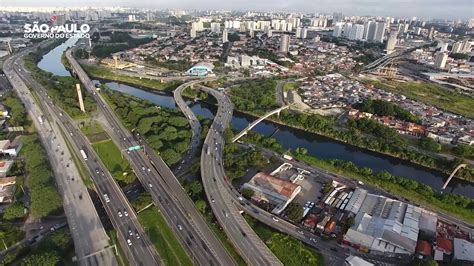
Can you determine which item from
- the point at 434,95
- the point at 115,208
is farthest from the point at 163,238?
the point at 434,95

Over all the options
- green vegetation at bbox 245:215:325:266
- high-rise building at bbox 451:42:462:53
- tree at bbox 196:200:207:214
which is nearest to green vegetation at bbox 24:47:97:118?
tree at bbox 196:200:207:214

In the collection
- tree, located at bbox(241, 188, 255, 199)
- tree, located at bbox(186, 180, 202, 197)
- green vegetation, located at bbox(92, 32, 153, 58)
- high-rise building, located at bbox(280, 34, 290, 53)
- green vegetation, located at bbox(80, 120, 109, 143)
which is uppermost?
high-rise building, located at bbox(280, 34, 290, 53)

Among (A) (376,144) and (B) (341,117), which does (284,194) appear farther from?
(B) (341,117)

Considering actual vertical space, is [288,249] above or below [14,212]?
below

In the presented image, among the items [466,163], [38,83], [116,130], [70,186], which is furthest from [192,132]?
[38,83]

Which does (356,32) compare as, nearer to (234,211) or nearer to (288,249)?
A: (234,211)

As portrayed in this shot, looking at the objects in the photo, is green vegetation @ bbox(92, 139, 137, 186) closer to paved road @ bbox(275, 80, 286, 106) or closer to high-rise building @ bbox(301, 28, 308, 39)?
paved road @ bbox(275, 80, 286, 106)
